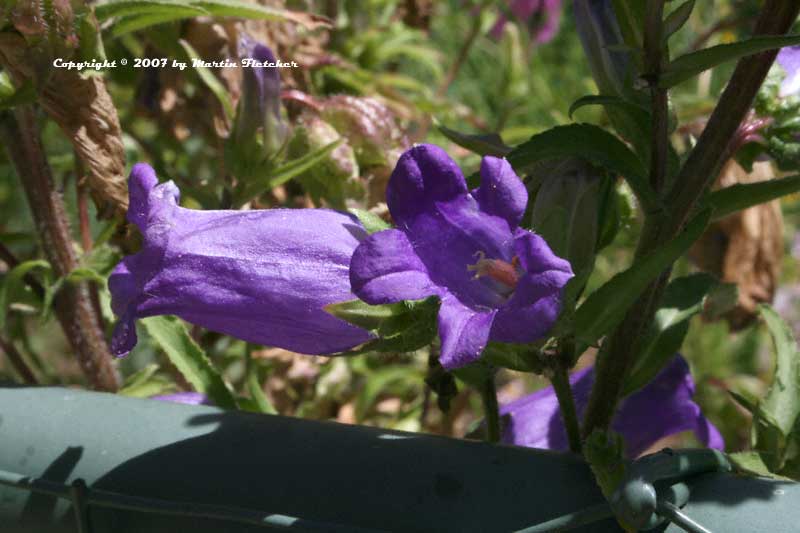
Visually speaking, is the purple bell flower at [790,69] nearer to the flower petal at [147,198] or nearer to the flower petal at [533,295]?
the flower petal at [533,295]

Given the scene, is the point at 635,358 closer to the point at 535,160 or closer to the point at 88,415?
the point at 535,160

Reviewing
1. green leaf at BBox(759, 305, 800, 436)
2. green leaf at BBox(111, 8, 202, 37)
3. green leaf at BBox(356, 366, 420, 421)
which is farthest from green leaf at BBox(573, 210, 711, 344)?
green leaf at BBox(356, 366, 420, 421)

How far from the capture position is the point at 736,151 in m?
0.94

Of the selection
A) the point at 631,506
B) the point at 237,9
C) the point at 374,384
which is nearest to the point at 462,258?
the point at 631,506

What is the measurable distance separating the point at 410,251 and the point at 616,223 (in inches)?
10.3

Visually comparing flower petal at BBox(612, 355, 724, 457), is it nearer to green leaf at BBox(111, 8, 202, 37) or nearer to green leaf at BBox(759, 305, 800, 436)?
green leaf at BBox(759, 305, 800, 436)

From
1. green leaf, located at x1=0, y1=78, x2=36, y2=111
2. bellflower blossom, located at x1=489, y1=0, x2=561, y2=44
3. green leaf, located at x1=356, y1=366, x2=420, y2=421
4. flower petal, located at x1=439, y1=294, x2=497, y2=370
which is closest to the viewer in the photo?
flower petal, located at x1=439, y1=294, x2=497, y2=370

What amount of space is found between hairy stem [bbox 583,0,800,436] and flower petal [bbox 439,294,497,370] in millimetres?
194

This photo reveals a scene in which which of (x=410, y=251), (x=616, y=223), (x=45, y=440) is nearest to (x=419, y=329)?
(x=410, y=251)

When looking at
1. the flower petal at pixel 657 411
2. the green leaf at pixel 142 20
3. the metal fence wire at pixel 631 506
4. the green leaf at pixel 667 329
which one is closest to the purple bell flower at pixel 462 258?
the metal fence wire at pixel 631 506

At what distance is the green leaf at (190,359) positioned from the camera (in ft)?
3.51

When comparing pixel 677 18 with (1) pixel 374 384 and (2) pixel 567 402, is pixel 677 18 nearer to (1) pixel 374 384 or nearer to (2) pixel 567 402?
(2) pixel 567 402

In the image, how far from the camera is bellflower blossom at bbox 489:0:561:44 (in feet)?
7.43

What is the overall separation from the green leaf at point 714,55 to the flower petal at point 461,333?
232 mm
